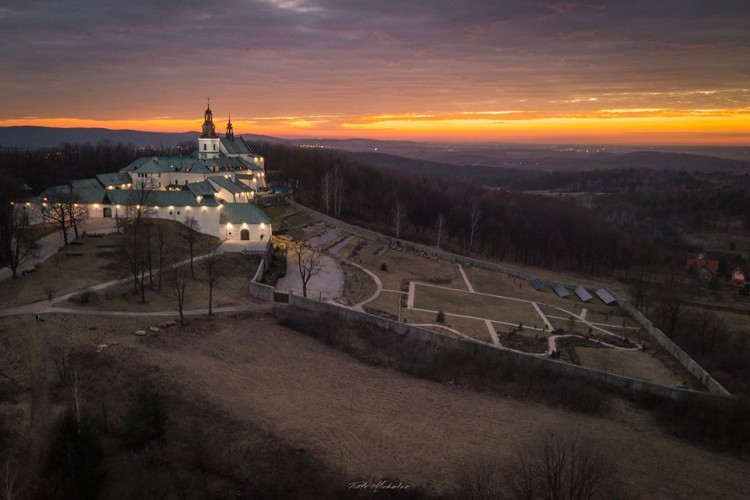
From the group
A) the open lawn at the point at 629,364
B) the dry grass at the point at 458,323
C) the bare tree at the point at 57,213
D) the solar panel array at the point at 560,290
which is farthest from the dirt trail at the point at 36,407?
the solar panel array at the point at 560,290

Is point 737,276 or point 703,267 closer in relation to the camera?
point 737,276

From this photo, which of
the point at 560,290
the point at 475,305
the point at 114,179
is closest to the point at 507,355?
the point at 475,305

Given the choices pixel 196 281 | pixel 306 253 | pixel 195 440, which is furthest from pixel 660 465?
pixel 306 253

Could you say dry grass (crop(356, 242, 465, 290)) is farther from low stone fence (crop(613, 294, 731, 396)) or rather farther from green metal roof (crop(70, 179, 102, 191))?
green metal roof (crop(70, 179, 102, 191))

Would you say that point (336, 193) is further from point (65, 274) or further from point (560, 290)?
point (65, 274)

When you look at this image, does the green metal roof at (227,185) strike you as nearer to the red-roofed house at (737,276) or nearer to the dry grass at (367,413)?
the dry grass at (367,413)

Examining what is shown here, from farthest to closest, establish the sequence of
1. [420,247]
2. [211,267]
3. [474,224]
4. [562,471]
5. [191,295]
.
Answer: [474,224], [420,247], [191,295], [211,267], [562,471]

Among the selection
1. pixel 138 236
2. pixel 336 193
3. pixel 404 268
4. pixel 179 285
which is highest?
pixel 336 193
